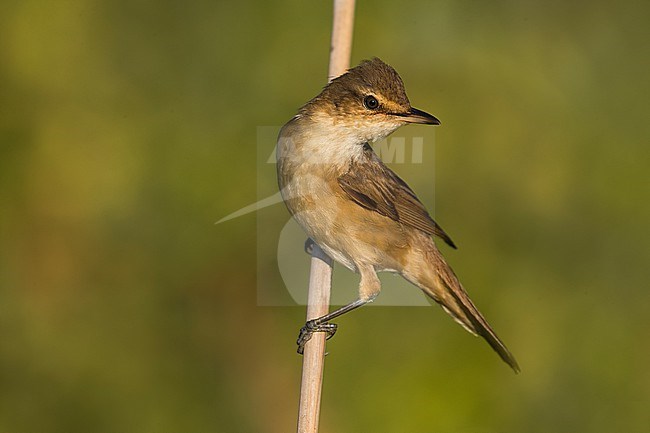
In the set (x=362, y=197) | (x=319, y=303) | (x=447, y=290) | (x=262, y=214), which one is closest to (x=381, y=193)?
(x=362, y=197)

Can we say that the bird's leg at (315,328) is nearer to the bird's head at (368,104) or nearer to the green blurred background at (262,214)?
the green blurred background at (262,214)

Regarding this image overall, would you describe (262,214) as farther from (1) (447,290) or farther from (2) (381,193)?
(1) (447,290)

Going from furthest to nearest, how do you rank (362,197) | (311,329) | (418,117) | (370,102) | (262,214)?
1. (262,214)
2. (362,197)
3. (311,329)
4. (370,102)
5. (418,117)

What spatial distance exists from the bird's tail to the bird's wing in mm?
169

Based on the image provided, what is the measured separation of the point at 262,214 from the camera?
4.43m

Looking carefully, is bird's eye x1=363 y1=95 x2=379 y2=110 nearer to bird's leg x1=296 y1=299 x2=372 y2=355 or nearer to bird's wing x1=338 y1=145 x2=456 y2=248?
bird's wing x1=338 y1=145 x2=456 y2=248

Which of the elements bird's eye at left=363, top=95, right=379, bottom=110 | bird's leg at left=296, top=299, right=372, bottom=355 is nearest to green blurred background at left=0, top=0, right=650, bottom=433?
bird's leg at left=296, top=299, right=372, bottom=355

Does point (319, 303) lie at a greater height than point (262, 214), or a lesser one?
lesser

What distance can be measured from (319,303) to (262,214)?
1166mm

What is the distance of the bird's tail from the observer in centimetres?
369


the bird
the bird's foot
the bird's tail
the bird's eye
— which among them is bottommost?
the bird's foot

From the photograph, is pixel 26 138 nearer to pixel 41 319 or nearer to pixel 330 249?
pixel 41 319

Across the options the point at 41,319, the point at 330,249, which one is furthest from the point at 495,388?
the point at 41,319

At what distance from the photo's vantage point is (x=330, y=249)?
3.71 m
